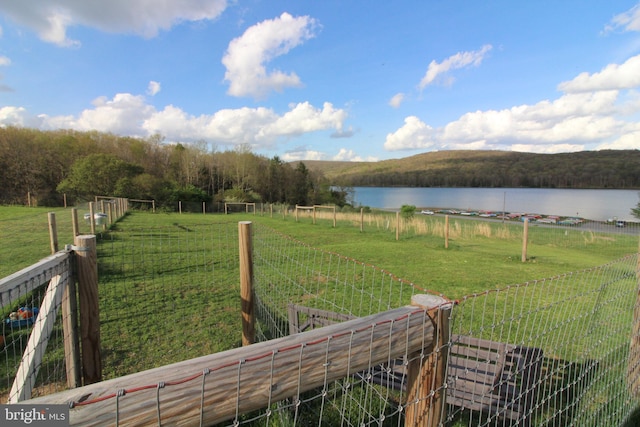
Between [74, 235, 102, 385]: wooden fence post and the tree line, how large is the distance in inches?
1383

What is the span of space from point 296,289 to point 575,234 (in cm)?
1936

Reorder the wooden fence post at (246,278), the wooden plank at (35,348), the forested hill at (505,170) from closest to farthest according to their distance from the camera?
the wooden plank at (35,348) < the wooden fence post at (246,278) < the forested hill at (505,170)

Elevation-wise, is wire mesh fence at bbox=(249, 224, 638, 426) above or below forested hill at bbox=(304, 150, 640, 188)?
below

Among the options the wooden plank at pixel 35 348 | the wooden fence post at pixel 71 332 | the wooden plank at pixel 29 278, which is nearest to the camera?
the wooden plank at pixel 29 278

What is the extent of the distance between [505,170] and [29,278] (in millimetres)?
110713

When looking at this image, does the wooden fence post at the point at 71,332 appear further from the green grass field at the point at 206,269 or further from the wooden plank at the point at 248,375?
the wooden plank at the point at 248,375

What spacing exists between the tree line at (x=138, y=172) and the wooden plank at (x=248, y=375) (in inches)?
1454

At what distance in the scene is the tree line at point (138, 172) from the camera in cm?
3341

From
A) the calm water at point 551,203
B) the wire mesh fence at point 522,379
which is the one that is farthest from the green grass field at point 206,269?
the calm water at point 551,203

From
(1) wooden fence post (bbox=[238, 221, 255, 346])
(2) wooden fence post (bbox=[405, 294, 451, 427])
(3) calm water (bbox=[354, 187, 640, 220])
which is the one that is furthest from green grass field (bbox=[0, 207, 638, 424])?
(3) calm water (bbox=[354, 187, 640, 220])

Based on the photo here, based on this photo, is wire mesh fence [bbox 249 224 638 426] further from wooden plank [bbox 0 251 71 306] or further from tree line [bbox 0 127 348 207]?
tree line [bbox 0 127 348 207]

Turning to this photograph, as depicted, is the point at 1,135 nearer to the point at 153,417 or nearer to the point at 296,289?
the point at 296,289

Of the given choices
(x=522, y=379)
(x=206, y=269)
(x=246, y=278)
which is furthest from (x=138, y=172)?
(x=522, y=379)

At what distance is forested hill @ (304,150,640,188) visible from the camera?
75188mm
